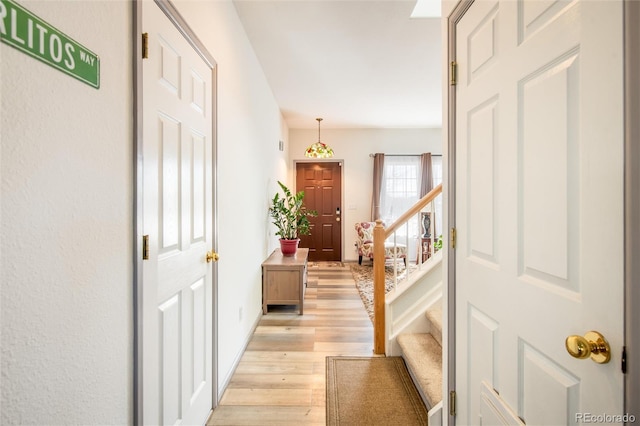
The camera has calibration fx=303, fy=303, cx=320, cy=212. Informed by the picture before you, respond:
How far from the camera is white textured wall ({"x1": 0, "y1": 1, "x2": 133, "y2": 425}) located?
683 millimetres

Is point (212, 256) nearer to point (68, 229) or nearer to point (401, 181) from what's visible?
point (68, 229)

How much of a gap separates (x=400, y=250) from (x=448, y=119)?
184 inches

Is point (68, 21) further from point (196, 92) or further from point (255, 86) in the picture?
point (255, 86)

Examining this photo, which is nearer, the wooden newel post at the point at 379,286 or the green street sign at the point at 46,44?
the green street sign at the point at 46,44

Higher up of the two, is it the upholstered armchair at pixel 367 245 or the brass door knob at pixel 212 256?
the brass door knob at pixel 212 256

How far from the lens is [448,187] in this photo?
140 centimetres

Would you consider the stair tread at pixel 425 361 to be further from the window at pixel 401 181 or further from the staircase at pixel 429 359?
the window at pixel 401 181

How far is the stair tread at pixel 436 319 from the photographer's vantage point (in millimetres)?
2227

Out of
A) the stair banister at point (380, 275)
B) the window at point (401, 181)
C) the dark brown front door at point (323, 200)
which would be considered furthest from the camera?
the dark brown front door at point (323, 200)

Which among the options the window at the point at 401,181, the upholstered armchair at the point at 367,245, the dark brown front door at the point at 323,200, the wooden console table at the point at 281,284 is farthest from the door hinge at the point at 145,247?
the window at the point at 401,181

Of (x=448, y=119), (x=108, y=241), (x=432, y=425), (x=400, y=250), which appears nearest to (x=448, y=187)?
(x=448, y=119)

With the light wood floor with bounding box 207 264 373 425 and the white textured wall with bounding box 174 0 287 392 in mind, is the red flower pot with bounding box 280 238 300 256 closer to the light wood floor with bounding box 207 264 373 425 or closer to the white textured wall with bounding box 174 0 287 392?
the white textured wall with bounding box 174 0 287 392

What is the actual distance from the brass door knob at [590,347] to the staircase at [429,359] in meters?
1.08

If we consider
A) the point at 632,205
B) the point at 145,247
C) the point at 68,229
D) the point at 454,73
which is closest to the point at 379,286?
the point at 454,73
